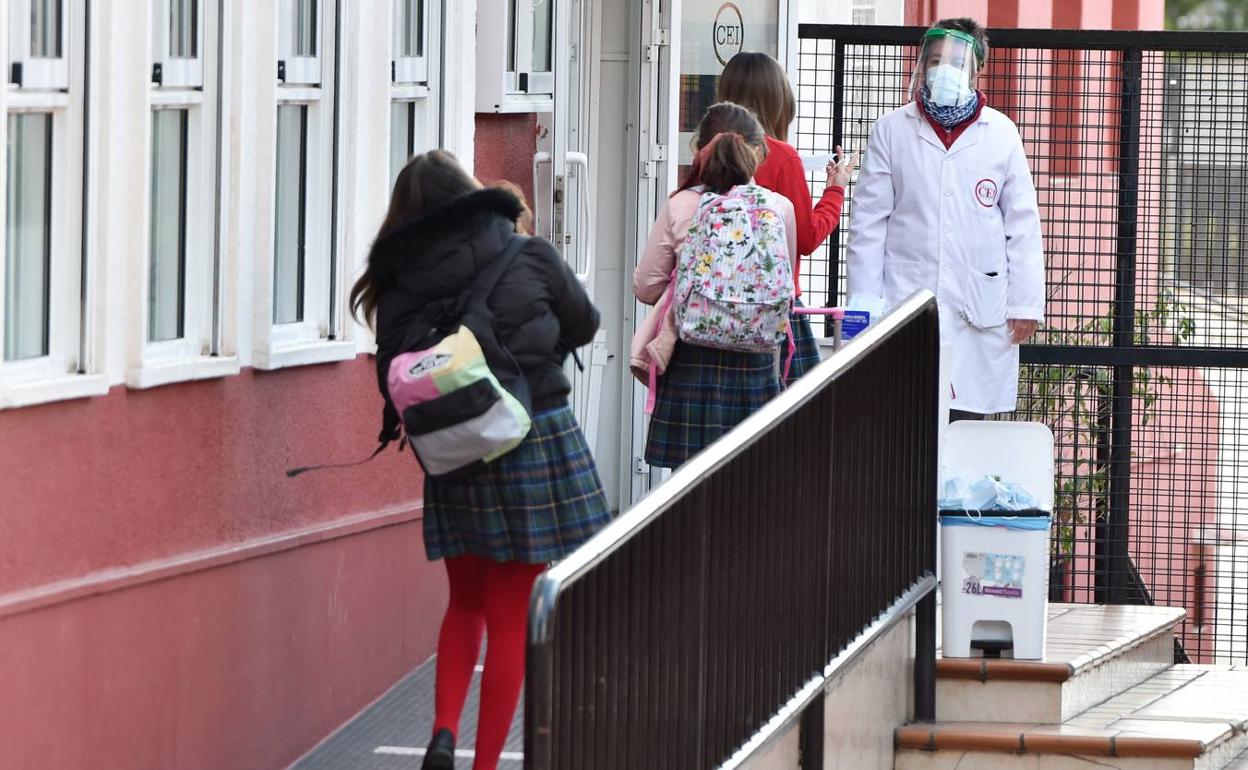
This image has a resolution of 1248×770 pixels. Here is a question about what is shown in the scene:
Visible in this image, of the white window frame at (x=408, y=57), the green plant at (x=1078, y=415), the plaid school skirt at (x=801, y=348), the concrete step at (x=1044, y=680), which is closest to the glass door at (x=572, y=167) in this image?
the white window frame at (x=408, y=57)

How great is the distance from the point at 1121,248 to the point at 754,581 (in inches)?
195

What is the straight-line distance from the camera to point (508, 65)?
889 centimetres

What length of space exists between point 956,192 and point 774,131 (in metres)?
0.69

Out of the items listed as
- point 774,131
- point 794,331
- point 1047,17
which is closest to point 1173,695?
point 794,331

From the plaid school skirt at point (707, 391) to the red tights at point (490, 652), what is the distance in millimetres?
1395

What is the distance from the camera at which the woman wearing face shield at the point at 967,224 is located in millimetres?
8023

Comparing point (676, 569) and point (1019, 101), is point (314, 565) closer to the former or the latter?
point (676, 569)

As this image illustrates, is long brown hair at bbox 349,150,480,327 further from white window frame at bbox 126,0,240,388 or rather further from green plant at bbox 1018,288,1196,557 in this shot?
green plant at bbox 1018,288,1196,557

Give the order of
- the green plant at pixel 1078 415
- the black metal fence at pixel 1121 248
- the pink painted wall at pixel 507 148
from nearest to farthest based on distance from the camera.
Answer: the pink painted wall at pixel 507 148 < the black metal fence at pixel 1121 248 < the green plant at pixel 1078 415

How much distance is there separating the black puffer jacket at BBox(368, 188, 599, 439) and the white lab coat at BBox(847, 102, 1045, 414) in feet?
7.84

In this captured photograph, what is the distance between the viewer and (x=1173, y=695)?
26.3 feet

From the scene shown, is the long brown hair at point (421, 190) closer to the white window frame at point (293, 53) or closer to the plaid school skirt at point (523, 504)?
the plaid school skirt at point (523, 504)

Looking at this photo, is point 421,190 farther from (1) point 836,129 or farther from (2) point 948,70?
(1) point 836,129

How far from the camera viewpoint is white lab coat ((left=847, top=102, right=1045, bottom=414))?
8.02 metres
